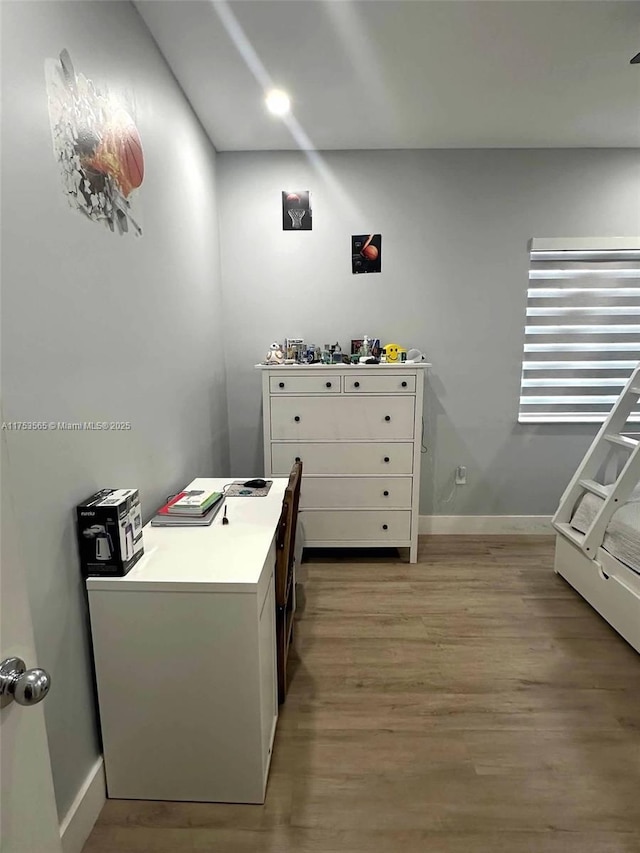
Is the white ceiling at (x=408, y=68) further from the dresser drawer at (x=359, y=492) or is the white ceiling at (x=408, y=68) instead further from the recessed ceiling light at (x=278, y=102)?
the dresser drawer at (x=359, y=492)

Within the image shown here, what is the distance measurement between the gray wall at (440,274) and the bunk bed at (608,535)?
2.17 ft

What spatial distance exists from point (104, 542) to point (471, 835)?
53.3 inches

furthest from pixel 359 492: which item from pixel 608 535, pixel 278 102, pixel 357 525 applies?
pixel 278 102

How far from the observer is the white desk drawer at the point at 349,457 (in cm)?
278

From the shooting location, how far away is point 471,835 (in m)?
1.30

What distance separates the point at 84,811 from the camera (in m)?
1.28

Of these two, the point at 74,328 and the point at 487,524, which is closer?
the point at 74,328

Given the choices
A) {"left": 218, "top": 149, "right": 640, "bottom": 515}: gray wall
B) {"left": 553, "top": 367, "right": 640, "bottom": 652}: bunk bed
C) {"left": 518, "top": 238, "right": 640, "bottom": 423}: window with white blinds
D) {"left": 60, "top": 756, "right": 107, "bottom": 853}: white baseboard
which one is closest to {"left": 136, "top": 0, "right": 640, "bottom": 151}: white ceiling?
{"left": 218, "top": 149, "right": 640, "bottom": 515}: gray wall

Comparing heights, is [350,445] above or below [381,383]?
below

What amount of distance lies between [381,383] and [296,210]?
133cm

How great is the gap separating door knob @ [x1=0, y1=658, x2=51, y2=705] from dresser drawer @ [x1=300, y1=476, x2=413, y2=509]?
221 centimetres

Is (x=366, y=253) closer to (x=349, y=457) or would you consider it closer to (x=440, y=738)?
(x=349, y=457)

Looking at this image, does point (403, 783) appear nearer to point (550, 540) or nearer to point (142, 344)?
point (142, 344)

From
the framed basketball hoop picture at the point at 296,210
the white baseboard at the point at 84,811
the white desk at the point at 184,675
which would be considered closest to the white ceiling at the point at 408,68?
the framed basketball hoop picture at the point at 296,210
